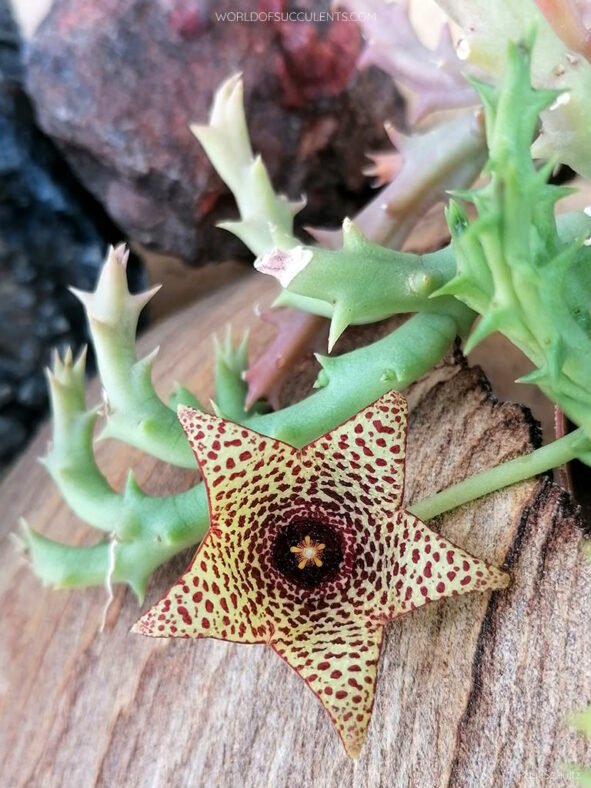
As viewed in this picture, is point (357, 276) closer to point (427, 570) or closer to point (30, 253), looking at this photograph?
point (427, 570)

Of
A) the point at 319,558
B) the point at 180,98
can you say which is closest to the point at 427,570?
the point at 319,558

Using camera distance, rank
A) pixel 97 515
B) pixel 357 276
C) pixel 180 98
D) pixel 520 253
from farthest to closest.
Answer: pixel 180 98 → pixel 97 515 → pixel 357 276 → pixel 520 253

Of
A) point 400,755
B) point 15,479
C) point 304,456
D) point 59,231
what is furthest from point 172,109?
point 400,755

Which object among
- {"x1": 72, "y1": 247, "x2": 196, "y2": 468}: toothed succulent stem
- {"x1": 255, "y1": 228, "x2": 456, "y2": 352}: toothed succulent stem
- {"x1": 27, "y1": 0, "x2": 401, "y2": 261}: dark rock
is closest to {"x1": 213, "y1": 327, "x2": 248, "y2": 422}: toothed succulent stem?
{"x1": 72, "y1": 247, "x2": 196, "y2": 468}: toothed succulent stem

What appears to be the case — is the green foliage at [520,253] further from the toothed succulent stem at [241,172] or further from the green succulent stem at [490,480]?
the toothed succulent stem at [241,172]

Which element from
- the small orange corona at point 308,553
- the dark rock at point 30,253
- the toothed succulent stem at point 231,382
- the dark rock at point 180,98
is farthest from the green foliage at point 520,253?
the dark rock at point 30,253

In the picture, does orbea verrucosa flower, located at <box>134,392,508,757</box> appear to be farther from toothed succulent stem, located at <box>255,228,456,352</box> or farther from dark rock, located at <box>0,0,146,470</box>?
dark rock, located at <box>0,0,146,470</box>
